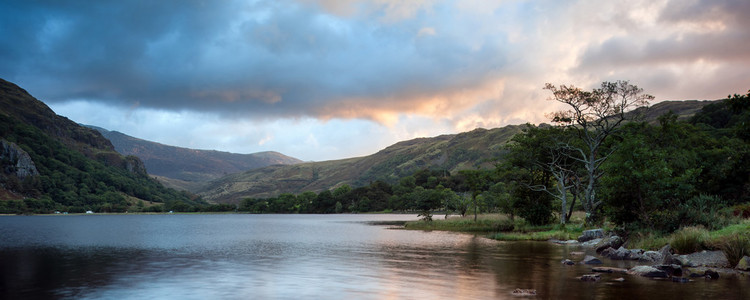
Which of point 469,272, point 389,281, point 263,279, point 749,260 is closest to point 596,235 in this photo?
point 749,260

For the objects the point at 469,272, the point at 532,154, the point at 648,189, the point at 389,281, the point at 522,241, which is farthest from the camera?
the point at 532,154

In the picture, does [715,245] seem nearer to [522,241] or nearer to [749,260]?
[749,260]

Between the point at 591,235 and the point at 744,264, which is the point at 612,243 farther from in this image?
the point at 744,264

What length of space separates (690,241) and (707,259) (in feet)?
6.95

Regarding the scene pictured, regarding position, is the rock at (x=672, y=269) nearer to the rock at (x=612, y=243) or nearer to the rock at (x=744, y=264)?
the rock at (x=744, y=264)

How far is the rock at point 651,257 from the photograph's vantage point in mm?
33656

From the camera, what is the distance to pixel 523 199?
7188cm

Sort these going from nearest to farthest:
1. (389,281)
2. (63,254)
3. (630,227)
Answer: (389,281) → (630,227) → (63,254)

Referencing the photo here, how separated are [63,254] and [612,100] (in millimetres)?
64961

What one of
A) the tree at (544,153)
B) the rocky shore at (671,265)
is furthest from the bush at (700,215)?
the tree at (544,153)

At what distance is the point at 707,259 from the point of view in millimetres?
30672

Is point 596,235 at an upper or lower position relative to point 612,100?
lower

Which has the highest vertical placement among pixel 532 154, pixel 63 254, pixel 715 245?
pixel 532 154

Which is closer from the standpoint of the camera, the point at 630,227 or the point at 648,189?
the point at 648,189
